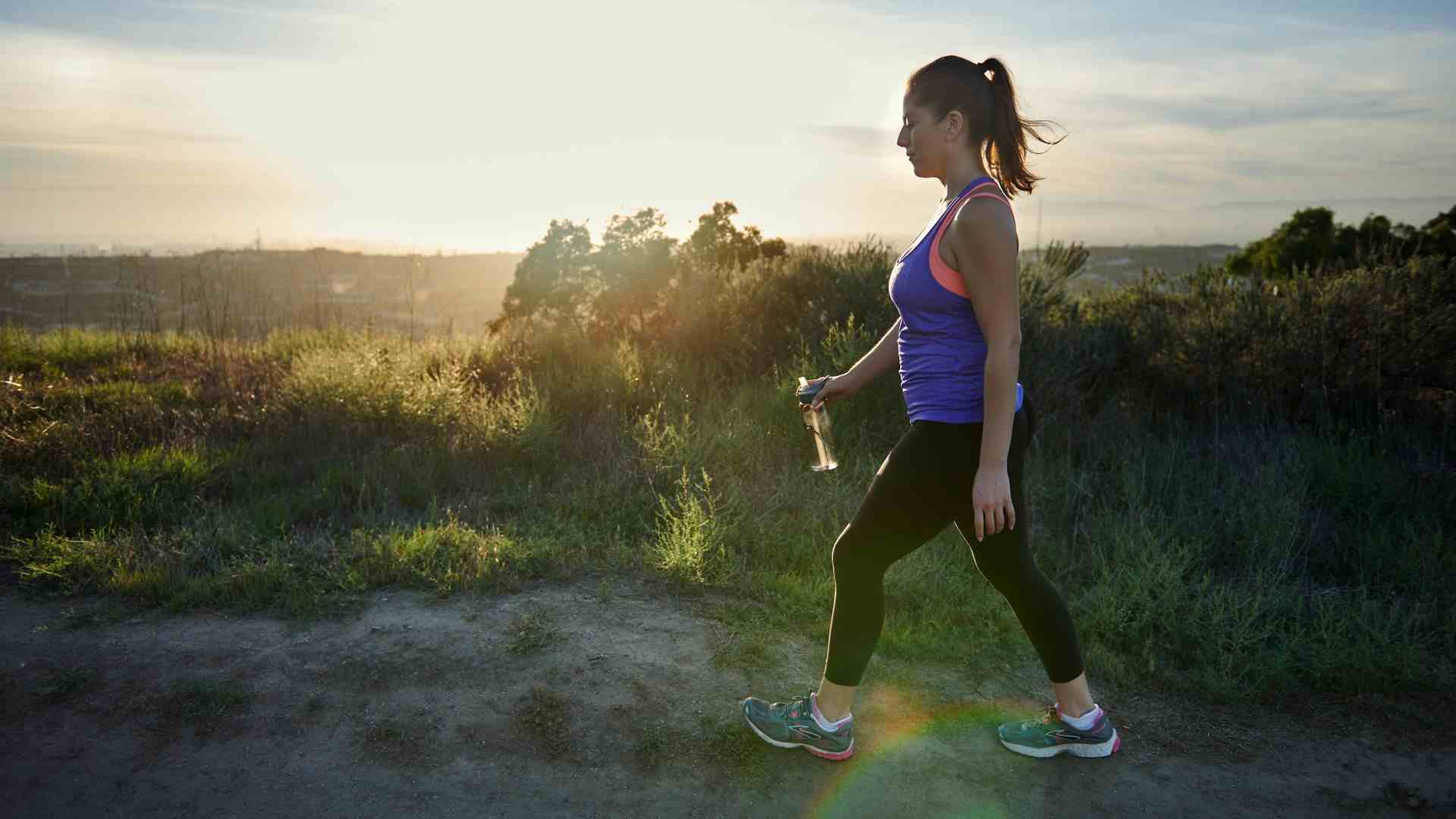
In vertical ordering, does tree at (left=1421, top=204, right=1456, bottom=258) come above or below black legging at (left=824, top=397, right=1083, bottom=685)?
above

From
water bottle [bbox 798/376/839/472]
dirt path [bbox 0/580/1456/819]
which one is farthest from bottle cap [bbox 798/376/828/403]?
dirt path [bbox 0/580/1456/819]

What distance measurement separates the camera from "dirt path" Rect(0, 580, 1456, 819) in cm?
289

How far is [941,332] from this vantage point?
2.61 m

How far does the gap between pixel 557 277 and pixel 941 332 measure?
8189 millimetres

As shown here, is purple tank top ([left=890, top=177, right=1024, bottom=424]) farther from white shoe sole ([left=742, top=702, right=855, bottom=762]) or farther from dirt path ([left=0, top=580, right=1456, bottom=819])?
dirt path ([left=0, top=580, right=1456, bottom=819])

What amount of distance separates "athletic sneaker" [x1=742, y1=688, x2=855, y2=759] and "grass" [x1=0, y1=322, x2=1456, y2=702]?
0.59m

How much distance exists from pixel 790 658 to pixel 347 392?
496 centimetres

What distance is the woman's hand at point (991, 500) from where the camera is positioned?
8.13 feet

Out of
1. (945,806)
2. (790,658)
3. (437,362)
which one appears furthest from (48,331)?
(945,806)

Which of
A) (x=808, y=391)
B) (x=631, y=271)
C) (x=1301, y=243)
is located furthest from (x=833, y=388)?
(x=1301, y=243)

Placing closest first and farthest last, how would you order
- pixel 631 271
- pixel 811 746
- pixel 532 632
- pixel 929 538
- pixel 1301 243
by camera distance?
pixel 929 538 → pixel 811 746 → pixel 532 632 → pixel 631 271 → pixel 1301 243

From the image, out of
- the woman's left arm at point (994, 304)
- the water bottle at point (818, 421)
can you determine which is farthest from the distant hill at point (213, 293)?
the woman's left arm at point (994, 304)

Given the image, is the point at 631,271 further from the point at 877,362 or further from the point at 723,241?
the point at 877,362

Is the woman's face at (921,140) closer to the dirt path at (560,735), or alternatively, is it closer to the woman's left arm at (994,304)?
the woman's left arm at (994,304)
